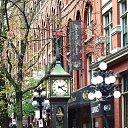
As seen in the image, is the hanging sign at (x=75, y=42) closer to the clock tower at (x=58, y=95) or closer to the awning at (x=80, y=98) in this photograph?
the awning at (x=80, y=98)

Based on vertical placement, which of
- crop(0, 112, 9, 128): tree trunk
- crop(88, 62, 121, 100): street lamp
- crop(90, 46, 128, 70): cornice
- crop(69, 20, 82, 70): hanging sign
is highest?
crop(69, 20, 82, 70): hanging sign

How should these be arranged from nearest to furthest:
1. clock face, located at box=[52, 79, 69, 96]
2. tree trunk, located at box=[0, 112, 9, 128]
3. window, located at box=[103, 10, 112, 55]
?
clock face, located at box=[52, 79, 69, 96]
window, located at box=[103, 10, 112, 55]
tree trunk, located at box=[0, 112, 9, 128]

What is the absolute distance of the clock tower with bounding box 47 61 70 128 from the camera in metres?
11.5

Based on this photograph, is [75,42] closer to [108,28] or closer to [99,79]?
[108,28]

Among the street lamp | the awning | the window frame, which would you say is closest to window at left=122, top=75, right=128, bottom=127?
the window frame

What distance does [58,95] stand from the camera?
12.0 m

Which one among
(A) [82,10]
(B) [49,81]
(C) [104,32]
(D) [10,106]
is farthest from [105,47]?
(B) [49,81]

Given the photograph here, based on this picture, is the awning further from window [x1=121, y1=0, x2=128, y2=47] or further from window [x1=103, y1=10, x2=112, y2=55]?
window [x1=121, y1=0, x2=128, y2=47]

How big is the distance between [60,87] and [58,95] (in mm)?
371

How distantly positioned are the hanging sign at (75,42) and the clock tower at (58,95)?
13.0 metres

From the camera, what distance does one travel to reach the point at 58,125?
11.4m

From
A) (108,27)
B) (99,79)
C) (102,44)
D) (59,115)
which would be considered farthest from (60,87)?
(108,27)

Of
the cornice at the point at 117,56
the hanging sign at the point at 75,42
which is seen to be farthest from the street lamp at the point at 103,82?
the hanging sign at the point at 75,42

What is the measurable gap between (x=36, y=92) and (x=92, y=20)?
20.9ft
